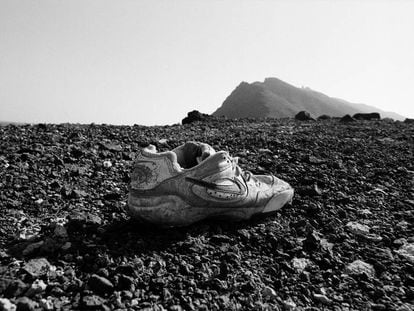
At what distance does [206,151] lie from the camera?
134 inches

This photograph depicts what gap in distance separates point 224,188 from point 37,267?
Result: 185cm

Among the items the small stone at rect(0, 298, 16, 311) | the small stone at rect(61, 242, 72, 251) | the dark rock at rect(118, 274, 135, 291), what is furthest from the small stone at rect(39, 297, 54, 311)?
the small stone at rect(61, 242, 72, 251)

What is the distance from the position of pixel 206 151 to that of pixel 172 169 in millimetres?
514

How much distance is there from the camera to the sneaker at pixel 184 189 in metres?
3.06

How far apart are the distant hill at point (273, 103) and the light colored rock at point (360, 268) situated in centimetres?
5771

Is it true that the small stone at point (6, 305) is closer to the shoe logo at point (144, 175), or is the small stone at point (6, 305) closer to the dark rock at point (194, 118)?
the shoe logo at point (144, 175)

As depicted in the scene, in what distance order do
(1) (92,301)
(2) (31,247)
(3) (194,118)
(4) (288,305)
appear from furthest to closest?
(3) (194,118), (2) (31,247), (4) (288,305), (1) (92,301)

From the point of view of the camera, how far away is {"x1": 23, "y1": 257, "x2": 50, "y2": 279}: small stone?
90.0 inches

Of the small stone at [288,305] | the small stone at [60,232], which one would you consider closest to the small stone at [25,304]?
the small stone at [60,232]

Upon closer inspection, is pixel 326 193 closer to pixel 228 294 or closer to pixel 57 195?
pixel 228 294

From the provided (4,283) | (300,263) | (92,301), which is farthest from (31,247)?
(300,263)

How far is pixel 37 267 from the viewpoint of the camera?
236 centimetres

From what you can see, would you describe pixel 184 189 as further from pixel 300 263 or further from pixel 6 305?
pixel 6 305

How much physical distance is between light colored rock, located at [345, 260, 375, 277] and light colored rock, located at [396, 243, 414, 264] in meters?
0.50
